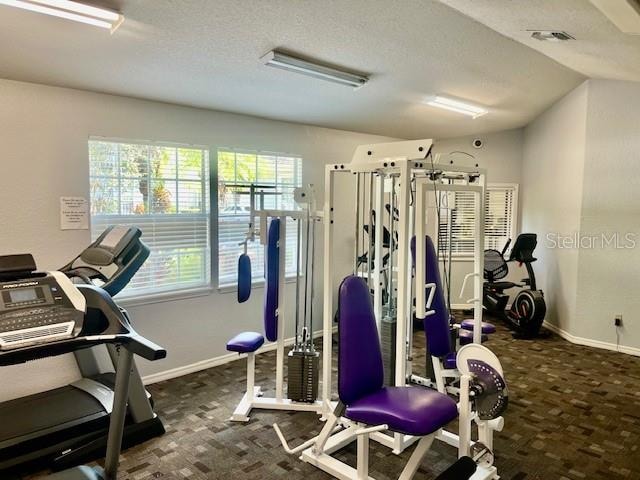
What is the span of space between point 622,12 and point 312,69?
1821 mm

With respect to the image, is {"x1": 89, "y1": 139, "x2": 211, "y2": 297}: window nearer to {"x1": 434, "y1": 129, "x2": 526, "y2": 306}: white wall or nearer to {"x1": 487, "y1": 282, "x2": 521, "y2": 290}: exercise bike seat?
{"x1": 487, "y1": 282, "x2": 521, "y2": 290}: exercise bike seat

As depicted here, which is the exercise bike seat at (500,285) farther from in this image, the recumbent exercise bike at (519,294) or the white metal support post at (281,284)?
the white metal support post at (281,284)

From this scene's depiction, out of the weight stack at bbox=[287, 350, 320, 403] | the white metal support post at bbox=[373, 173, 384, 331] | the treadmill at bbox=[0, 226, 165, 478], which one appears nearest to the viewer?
the treadmill at bbox=[0, 226, 165, 478]

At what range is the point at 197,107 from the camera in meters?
3.93

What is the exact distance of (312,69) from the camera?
321 centimetres

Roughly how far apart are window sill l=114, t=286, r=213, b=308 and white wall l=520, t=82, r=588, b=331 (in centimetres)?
392

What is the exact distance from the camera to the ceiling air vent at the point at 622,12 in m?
2.27

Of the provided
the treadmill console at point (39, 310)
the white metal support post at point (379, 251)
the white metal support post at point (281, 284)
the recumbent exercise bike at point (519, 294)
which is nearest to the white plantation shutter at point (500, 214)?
the recumbent exercise bike at point (519, 294)

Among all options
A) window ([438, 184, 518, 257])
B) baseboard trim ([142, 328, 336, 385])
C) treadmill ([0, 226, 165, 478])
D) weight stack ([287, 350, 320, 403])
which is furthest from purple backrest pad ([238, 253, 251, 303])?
window ([438, 184, 518, 257])

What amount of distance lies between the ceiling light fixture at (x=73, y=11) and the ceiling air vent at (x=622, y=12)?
2389mm

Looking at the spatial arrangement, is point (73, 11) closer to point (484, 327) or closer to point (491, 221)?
point (484, 327)

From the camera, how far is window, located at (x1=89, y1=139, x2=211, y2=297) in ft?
11.5

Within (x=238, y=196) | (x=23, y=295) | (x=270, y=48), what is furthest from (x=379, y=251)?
(x=23, y=295)

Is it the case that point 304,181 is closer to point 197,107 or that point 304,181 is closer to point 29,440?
point 197,107
